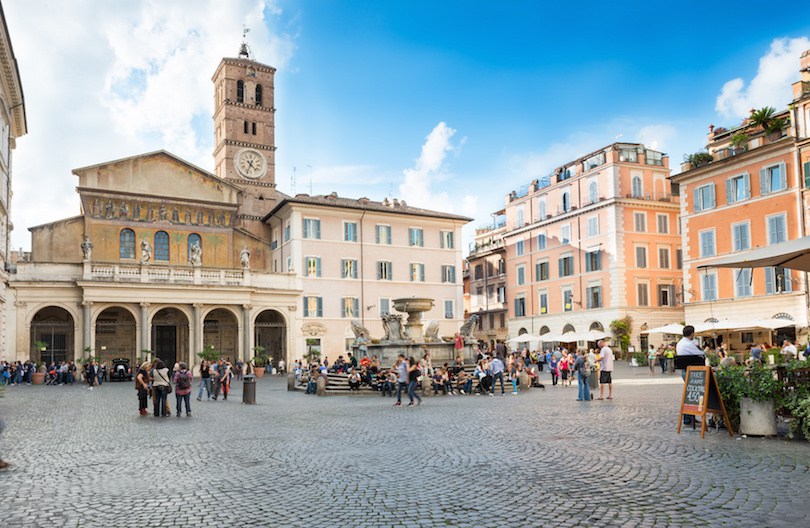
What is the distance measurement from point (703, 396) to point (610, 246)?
39624mm

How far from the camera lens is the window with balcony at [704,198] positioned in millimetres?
41312

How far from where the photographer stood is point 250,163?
202 ft

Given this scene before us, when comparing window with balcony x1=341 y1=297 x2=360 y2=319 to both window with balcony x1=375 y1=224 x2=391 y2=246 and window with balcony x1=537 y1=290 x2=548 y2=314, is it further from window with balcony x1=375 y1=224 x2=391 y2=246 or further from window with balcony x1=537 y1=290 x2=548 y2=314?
window with balcony x1=537 y1=290 x2=548 y2=314

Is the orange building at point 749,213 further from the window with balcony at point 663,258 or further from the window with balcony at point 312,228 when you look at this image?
the window with balcony at point 312,228

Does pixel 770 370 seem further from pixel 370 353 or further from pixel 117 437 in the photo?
pixel 370 353

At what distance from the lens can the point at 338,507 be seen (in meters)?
6.84

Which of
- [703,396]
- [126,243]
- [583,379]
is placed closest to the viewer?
[703,396]

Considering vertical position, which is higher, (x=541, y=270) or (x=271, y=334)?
(x=541, y=270)

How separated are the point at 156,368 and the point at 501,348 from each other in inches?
866

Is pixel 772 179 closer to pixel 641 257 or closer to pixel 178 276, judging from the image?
pixel 641 257

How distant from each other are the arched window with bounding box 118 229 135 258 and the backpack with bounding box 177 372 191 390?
99.1ft

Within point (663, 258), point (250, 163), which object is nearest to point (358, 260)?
point (250, 163)

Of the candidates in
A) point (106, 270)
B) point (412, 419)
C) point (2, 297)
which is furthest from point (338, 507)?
point (106, 270)

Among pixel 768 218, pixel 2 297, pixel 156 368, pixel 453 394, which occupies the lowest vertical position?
pixel 453 394
